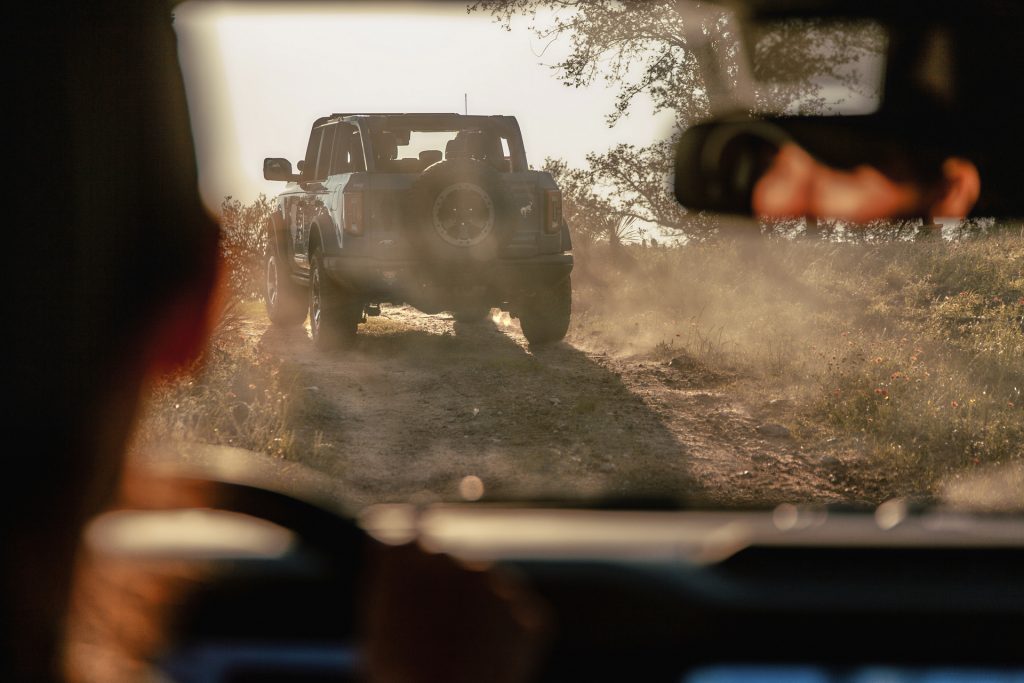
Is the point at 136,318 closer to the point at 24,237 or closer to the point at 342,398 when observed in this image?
the point at 24,237

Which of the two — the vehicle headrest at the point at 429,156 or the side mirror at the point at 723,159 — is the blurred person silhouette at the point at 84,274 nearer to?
the side mirror at the point at 723,159

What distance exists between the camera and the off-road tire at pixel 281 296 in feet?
38.1

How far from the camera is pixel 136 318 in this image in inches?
110

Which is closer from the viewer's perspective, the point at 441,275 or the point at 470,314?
the point at 441,275

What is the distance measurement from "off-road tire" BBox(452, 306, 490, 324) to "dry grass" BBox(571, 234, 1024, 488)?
1.08 m

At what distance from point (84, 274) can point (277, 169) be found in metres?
8.12

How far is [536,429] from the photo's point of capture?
7180mm

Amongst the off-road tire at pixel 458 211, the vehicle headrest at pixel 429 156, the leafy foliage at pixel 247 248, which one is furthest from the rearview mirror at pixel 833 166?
the leafy foliage at pixel 247 248

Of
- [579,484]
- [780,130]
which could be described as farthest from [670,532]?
[579,484]

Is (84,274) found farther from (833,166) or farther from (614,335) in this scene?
(614,335)

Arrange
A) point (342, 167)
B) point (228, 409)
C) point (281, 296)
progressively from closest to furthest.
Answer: point (228, 409) < point (342, 167) < point (281, 296)

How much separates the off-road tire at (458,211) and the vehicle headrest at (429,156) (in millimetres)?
938

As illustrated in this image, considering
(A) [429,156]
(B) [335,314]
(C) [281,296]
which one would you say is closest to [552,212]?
(A) [429,156]

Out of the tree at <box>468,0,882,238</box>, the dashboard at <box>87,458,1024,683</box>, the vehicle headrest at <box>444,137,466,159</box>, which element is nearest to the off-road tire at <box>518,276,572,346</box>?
the vehicle headrest at <box>444,137,466,159</box>
